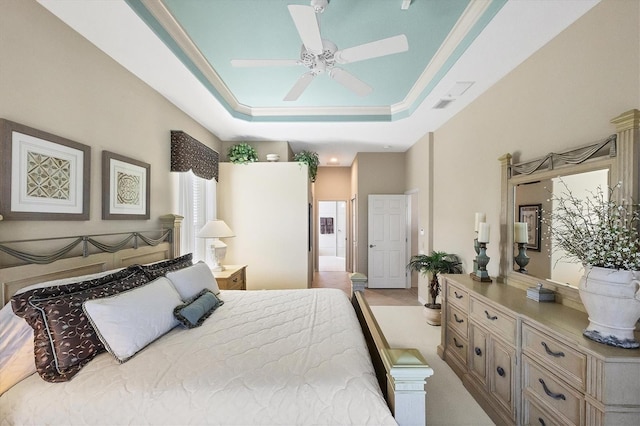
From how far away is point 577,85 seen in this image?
71.2 inches

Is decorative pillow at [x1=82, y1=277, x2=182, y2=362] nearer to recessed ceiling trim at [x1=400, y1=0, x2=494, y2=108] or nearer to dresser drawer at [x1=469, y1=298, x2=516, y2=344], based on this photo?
dresser drawer at [x1=469, y1=298, x2=516, y2=344]

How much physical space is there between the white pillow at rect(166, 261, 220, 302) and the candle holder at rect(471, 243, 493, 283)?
2.44 meters

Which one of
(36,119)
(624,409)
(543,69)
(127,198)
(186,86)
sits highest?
(186,86)

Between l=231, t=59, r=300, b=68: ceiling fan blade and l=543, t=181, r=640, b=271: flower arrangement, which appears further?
l=231, t=59, r=300, b=68: ceiling fan blade

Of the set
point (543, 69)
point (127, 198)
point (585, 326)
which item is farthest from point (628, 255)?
point (127, 198)

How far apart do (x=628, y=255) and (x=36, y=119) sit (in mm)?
3287

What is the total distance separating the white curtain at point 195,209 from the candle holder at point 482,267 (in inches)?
127

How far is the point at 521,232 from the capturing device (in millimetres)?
2240

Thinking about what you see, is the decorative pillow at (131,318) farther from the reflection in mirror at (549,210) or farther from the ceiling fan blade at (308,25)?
the reflection in mirror at (549,210)

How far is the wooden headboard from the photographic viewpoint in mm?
1444

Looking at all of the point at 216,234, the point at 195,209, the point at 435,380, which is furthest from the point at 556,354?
the point at 195,209

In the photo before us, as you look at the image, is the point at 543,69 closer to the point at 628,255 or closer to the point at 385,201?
the point at 628,255

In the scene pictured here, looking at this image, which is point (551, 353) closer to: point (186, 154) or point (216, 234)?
point (216, 234)

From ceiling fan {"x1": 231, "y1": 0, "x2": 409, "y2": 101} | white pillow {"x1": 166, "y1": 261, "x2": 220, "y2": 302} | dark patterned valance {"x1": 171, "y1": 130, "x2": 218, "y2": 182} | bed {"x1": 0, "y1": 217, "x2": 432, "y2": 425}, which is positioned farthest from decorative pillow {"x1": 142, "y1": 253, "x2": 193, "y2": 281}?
ceiling fan {"x1": 231, "y1": 0, "x2": 409, "y2": 101}
